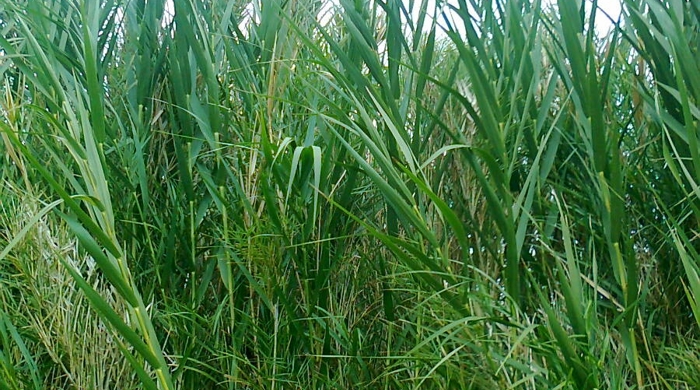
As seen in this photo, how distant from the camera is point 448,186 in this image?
1392 millimetres

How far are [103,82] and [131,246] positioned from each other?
0.34m

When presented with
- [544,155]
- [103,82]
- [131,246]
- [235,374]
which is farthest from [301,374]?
[103,82]

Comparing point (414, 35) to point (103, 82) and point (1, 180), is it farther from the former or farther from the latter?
point (1, 180)

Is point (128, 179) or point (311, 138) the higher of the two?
point (311, 138)

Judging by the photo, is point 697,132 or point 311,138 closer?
point 697,132

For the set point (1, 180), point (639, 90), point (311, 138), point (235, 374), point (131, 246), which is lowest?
point (235, 374)

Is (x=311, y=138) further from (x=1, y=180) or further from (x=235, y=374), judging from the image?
(x=1, y=180)

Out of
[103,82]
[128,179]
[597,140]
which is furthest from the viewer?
[103,82]

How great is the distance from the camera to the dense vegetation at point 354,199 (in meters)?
1.20

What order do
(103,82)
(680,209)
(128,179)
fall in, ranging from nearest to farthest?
(680,209) → (128,179) → (103,82)

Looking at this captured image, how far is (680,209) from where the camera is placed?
1.33 meters

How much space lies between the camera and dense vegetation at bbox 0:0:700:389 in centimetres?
120

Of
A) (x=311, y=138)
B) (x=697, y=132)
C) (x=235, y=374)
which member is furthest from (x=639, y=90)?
(x=235, y=374)

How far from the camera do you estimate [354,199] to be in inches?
57.8
